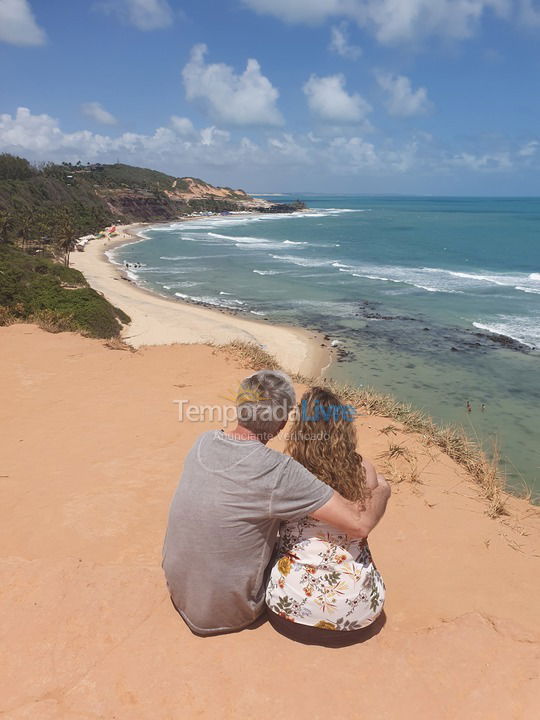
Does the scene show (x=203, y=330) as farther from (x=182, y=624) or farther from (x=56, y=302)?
(x=182, y=624)

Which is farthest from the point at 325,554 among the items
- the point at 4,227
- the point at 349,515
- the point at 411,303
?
the point at 4,227

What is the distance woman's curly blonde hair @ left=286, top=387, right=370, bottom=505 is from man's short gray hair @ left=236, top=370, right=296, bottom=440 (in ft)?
0.57

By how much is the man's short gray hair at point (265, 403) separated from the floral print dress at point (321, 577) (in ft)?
1.82

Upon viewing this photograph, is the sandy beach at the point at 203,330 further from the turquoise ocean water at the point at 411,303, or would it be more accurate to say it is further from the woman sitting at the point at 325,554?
the woman sitting at the point at 325,554

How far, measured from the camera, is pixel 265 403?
2.50 m

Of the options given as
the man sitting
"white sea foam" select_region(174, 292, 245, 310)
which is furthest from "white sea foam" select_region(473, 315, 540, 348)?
the man sitting

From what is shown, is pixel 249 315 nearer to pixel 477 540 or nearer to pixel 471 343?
pixel 471 343

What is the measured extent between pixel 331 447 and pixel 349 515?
346 millimetres

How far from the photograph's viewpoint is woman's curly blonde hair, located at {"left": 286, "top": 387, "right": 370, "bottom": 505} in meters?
2.61

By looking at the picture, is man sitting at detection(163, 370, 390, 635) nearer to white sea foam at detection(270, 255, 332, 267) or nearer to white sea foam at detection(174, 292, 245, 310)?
white sea foam at detection(174, 292, 245, 310)

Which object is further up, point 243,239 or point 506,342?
point 243,239

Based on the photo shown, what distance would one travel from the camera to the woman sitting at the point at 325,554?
8.55 ft

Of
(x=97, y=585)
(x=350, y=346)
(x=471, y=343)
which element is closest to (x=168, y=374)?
(x=97, y=585)

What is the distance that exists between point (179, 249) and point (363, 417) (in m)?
57.4
